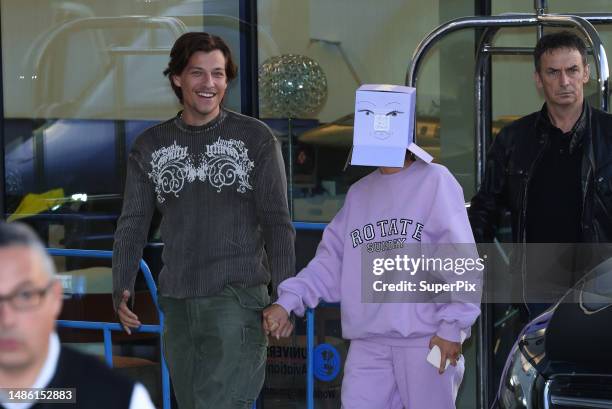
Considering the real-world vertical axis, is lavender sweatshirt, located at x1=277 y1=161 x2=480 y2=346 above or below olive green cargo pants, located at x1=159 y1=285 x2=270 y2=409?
above

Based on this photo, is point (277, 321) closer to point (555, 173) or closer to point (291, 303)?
point (291, 303)

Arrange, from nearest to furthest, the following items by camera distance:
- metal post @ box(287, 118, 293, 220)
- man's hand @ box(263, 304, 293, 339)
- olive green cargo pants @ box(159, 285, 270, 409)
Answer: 1. man's hand @ box(263, 304, 293, 339)
2. olive green cargo pants @ box(159, 285, 270, 409)
3. metal post @ box(287, 118, 293, 220)

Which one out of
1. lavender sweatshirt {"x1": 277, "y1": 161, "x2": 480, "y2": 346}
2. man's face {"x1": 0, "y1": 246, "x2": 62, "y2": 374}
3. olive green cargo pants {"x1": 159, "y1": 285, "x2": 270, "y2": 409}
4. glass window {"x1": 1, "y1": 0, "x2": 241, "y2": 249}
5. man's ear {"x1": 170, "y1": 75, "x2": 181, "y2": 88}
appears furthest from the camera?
glass window {"x1": 1, "y1": 0, "x2": 241, "y2": 249}

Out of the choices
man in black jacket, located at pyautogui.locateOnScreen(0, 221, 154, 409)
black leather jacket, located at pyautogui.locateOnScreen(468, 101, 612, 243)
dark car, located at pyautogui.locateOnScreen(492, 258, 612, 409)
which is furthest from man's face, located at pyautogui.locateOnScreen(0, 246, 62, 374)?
black leather jacket, located at pyautogui.locateOnScreen(468, 101, 612, 243)

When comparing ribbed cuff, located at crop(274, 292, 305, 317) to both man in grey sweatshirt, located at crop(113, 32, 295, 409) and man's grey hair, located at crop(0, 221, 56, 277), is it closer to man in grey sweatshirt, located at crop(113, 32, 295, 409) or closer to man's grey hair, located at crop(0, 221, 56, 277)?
man in grey sweatshirt, located at crop(113, 32, 295, 409)

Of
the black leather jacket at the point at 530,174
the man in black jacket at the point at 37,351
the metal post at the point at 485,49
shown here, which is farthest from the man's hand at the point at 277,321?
the man in black jacket at the point at 37,351

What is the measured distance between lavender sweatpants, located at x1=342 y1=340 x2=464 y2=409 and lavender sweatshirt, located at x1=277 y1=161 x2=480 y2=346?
1.6 inches

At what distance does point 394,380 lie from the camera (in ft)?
12.7

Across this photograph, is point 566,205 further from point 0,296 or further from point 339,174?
point 0,296

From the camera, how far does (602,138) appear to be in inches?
164

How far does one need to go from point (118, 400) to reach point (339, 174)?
14.4 ft

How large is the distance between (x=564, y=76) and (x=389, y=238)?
37.2 inches

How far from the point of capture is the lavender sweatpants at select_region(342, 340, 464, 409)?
379 cm

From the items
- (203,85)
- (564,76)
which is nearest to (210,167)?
(203,85)
